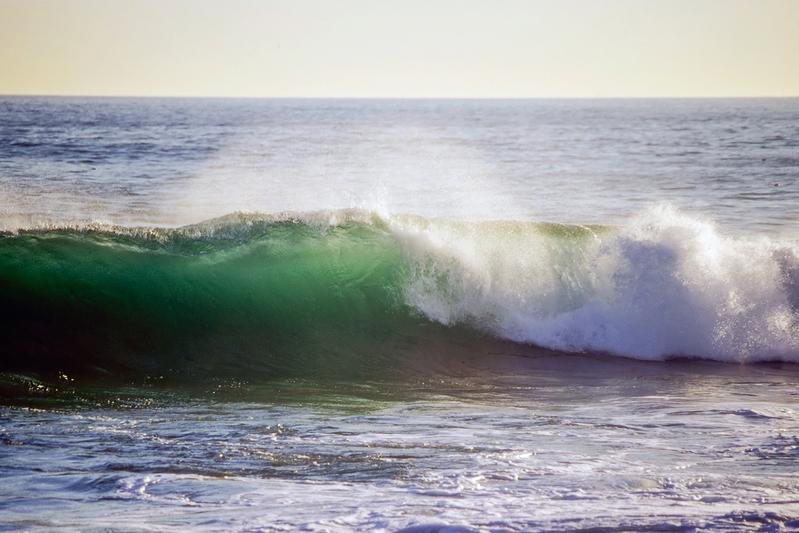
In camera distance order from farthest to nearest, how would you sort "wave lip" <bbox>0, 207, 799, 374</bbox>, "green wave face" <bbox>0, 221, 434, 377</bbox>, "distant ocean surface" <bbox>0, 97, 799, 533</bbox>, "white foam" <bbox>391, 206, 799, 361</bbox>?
"white foam" <bbox>391, 206, 799, 361</bbox>
"wave lip" <bbox>0, 207, 799, 374</bbox>
"green wave face" <bbox>0, 221, 434, 377</bbox>
"distant ocean surface" <bbox>0, 97, 799, 533</bbox>

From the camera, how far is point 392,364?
10.1m

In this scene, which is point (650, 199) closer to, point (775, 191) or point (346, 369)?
point (775, 191)

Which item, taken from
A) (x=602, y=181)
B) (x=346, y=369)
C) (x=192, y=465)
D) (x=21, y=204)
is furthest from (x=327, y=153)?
(x=192, y=465)

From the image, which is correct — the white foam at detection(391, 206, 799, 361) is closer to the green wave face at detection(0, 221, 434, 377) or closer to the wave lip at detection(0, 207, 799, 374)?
the wave lip at detection(0, 207, 799, 374)

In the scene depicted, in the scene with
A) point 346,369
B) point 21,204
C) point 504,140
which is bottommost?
point 346,369

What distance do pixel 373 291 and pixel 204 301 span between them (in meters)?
2.08

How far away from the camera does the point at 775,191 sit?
22.3 m

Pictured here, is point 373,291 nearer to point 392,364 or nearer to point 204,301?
point 392,364

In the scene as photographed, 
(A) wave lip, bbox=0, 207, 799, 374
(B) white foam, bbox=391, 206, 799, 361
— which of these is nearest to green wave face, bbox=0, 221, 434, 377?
(A) wave lip, bbox=0, 207, 799, 374

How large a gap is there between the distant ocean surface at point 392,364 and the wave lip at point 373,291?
0.04 meters

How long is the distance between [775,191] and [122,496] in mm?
20260

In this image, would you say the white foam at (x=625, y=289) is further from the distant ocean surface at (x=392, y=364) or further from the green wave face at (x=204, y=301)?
the green wave face at (x=204, y=301)

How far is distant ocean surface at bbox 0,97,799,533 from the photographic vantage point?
5.56m

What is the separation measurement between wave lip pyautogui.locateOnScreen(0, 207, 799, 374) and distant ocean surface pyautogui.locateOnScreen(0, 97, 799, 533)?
0.04 m
